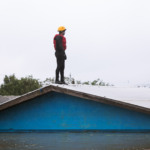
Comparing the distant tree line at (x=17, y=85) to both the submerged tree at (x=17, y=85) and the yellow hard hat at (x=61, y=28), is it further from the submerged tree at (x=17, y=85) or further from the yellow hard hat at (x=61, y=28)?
the yellow hard hat at (x=61, y=28)

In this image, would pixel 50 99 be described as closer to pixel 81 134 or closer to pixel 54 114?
pixel 54 114

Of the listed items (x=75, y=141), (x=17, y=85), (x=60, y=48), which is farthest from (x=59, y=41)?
(x=17, y=85)

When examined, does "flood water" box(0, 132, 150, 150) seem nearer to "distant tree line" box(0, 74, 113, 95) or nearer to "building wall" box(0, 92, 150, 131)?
"building wall" box(0, 92, 150, 131)

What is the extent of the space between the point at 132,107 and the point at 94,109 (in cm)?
132

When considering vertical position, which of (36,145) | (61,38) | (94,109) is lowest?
(36,145)

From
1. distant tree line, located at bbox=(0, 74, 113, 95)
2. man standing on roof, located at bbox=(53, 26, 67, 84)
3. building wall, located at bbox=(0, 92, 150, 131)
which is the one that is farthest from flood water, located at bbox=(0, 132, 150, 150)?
distant tree line, located at bbox=(0, 74, 113, 95)

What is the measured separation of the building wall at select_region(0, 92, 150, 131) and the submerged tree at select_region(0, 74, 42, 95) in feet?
165

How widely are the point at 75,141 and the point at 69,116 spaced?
179 centimetres

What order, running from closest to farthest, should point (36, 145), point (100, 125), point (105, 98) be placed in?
point (36, 145), point (105, 98), point (100, 125)

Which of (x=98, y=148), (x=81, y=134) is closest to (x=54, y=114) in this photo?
(x=81, y=134)

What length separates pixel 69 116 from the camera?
11703mm

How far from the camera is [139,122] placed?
11.5 meters

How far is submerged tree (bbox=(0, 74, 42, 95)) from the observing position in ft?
203

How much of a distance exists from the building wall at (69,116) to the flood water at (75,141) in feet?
1.33
